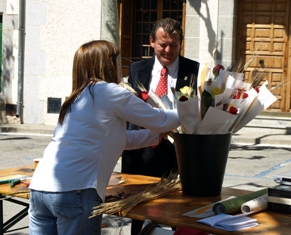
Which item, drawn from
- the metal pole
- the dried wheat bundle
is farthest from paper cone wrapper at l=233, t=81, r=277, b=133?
the metal pole

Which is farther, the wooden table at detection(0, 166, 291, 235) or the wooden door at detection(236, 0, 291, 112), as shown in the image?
the wooden door at detection(236, 0, 291, 112)

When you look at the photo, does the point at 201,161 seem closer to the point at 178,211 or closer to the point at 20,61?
the point at 178,211

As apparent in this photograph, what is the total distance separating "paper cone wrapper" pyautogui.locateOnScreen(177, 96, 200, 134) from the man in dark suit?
0.77 m

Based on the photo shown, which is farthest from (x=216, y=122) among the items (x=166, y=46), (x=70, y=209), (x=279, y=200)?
(x=166, y=46)

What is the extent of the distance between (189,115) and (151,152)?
96cm

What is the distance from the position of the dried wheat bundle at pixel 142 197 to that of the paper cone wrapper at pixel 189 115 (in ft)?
1.21

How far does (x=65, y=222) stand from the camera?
3.03 meters

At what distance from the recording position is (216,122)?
326 cm

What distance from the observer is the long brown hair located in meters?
3.14

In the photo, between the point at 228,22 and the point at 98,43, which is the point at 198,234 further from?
the point at 228,22

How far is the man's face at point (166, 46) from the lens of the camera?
4035 mm

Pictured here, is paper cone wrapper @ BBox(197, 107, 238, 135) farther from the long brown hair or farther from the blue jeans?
the blue jeans

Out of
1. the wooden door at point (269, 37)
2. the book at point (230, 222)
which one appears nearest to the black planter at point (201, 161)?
the book at point (230, 222)

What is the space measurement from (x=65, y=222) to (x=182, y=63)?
61.8 inches
